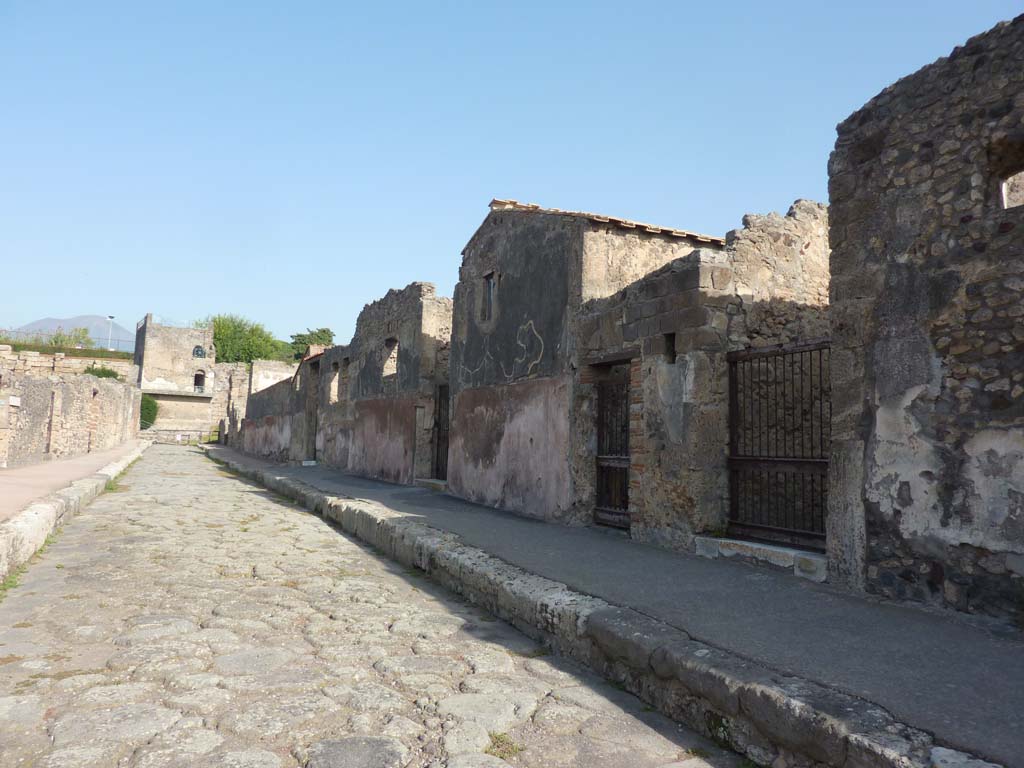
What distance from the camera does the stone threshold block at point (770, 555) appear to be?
4.56 metres

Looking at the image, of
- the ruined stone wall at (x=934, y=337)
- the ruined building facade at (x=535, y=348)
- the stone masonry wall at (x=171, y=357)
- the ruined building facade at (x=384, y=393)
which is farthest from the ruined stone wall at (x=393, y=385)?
the stone masonry wall at (x=171, y=357)

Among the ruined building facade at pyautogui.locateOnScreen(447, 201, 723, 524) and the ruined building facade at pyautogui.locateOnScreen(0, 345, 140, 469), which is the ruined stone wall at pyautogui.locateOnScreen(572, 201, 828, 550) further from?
the ruined building facade at pyautogui.locateOnScreen(0, 345, 140, 469)

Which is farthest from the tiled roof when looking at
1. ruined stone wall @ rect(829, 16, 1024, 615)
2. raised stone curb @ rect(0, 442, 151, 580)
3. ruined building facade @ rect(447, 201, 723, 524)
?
raised stone curb @ rect(0, 442, 151, 580)

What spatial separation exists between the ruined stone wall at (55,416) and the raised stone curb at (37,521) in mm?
3714

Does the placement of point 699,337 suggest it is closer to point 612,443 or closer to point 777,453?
point 777,453

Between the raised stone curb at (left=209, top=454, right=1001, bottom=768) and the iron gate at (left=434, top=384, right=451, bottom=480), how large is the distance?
6.67m

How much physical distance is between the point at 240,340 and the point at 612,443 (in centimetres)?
6130

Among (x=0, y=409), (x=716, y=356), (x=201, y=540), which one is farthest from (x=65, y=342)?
(x=716, y=356)

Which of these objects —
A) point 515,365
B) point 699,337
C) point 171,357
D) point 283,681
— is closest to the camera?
point 283,681

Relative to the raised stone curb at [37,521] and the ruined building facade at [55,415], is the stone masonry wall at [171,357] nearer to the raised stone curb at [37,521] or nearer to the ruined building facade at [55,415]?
the ruined building facade at [55,415]

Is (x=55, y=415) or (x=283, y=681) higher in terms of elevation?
(x=55, y=415)

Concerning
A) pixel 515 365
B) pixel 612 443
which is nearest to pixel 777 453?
pixel 612 443

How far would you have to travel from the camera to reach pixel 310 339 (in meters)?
64.8

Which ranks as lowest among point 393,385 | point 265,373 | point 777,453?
point 777,453
